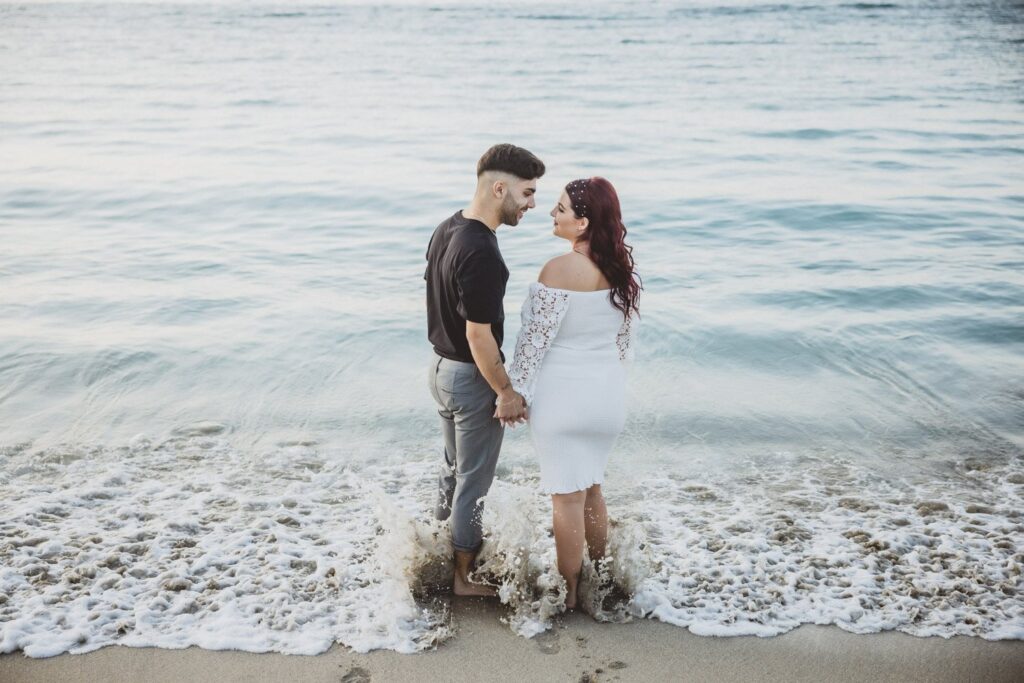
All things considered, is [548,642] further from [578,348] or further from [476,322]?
[476,322]

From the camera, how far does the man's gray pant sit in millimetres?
3936

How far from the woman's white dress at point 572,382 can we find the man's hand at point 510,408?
7 cm

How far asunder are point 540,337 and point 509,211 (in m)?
0.56

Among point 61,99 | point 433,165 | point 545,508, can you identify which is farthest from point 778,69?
point 545,508

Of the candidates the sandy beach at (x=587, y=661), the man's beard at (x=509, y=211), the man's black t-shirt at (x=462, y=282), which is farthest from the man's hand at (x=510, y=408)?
the sandy beach at (x=587, y=661)

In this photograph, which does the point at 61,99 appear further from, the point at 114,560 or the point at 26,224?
the point at 114,560

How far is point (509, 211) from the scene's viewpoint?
380 centimetres

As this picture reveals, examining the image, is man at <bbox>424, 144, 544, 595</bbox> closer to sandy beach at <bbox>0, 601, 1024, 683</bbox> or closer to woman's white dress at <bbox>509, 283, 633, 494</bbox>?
woman's white dress at <bbox>509, 283, 633, 494</bbox>

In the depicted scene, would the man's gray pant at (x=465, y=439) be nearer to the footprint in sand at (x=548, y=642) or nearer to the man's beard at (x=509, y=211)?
the footprint in sand at (x=548, y=642)

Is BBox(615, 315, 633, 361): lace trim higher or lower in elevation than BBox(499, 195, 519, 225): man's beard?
lower

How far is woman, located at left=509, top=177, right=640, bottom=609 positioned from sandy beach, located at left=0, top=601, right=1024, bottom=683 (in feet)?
1.64

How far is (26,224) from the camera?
42.1 feet

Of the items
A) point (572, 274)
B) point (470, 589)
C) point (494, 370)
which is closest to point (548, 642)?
point (470, 589)

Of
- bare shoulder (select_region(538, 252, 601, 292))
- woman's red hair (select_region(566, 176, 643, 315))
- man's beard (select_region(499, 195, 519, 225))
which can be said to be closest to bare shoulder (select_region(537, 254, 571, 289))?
bare shoulder (select_region(538, 252, 601, 292))
